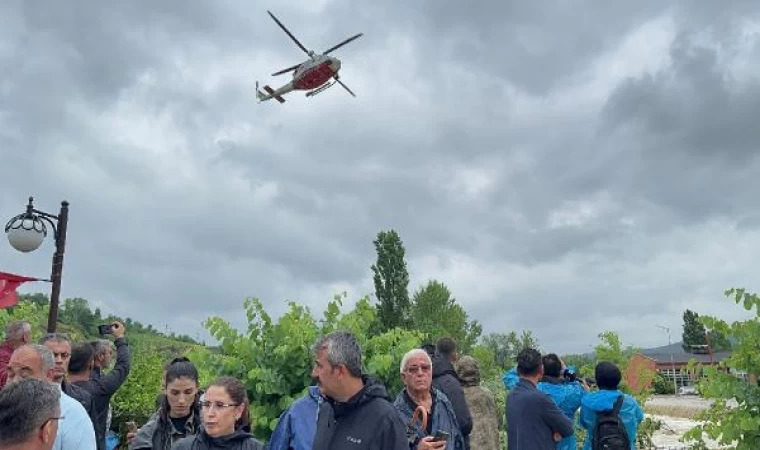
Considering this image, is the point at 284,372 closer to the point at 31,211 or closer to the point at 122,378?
the point at 122,378

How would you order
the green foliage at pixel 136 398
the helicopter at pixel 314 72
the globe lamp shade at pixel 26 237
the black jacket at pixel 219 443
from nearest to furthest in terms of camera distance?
the black jacket at pixel 219 443
the globe lamp shade at pixel 26 237
the green foliage at pixel 136 398
the helicopter at pixel 314 72

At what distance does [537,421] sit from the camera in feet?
17.2

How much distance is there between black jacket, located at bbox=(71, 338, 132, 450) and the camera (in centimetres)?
507

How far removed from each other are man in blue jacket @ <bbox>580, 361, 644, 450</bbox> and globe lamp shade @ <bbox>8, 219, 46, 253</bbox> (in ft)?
24.5

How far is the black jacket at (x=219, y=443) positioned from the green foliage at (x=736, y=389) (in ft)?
10.2

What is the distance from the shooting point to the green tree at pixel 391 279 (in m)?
48.6

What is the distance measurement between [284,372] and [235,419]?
2513 mm

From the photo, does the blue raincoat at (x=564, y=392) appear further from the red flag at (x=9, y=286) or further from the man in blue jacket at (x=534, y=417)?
the red flag at (x=9, y=286)

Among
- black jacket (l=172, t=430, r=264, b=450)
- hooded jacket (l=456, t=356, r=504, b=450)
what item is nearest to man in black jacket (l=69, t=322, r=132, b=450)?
black jacket (l=172, t=430, r=264, b=450)

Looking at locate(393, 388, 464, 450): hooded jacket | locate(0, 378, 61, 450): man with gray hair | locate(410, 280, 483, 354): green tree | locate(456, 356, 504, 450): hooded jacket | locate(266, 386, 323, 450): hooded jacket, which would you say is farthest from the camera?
locate(410, 280, 483, 354): green tree

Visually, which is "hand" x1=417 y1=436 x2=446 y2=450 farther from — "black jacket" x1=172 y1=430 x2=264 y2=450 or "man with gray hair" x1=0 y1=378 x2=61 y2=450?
"man with gray hair" x1=0 y1=378 x2=61 y2=450

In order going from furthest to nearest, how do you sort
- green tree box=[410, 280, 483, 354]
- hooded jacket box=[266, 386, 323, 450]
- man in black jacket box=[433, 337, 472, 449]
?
green tree box=[410, 280, 483, 354]
man in black jacket box=[433, 337, 472, 449]
hooded jacket box=[266, 386, 323, 450]

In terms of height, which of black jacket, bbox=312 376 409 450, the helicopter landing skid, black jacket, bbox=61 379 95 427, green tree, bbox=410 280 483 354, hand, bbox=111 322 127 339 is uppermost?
the helicopter landing skid

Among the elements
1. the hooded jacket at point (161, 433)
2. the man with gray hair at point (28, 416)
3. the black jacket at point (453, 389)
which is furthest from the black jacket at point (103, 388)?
the man with gray hair at point (28, 416)
